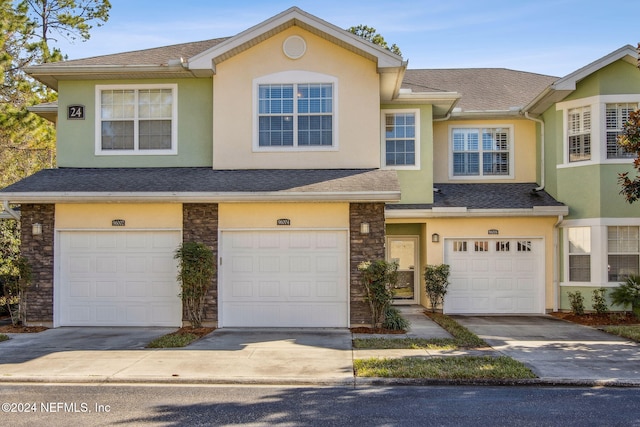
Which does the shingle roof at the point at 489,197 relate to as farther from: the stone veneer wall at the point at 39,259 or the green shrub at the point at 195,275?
the stone veneer wall at the point at 39,259

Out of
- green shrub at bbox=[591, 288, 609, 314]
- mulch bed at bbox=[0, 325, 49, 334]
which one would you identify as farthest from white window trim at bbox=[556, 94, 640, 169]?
mulch bed at bbox=[0, 325, 49, 334]

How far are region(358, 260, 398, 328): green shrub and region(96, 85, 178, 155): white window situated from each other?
18.8 ft

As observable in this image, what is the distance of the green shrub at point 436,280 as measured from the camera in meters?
15.7

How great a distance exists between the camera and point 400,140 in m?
16.6

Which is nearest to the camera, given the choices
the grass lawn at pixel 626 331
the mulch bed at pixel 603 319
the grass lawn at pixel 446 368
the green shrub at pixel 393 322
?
the grass lawn at pixel 446 368

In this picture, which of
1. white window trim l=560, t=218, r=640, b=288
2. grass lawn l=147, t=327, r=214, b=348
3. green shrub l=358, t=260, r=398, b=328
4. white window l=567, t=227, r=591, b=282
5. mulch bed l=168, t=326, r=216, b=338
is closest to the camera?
grass lawn l=147, t=327, r=214, b=348

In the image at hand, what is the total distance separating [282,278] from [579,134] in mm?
8758

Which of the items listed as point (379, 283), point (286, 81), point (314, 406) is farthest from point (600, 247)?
point (314, 406)

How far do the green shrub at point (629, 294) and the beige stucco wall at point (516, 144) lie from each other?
4.18 m

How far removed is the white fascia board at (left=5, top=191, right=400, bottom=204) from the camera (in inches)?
491

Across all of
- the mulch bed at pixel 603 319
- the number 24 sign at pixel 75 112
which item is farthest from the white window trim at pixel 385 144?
the number 24 sign at pixel 75 112

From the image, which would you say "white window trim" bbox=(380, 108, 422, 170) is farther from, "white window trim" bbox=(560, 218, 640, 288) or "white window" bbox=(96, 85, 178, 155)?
"white window" bbox=(96, 85, 178, 155)

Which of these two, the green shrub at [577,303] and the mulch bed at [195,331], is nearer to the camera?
the mulch bed at [195,331]

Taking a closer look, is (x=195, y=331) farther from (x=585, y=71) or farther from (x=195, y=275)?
(x=585, y=71)
